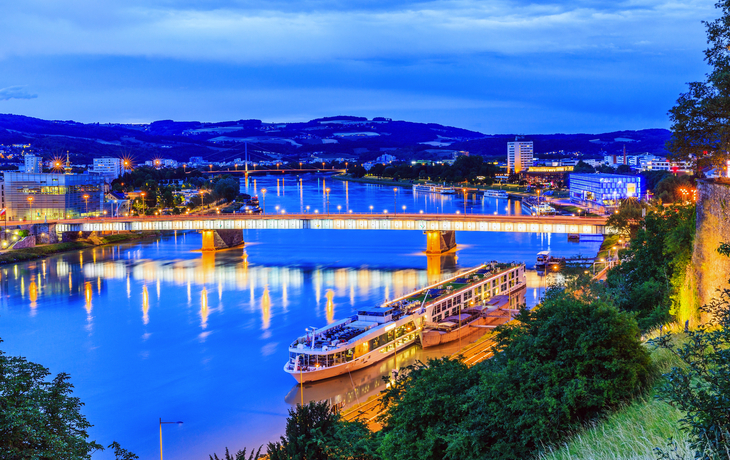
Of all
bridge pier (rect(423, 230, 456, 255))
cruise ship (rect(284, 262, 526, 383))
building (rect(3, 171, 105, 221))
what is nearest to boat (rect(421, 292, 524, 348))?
cruise ship (rect(284, 262, 526, 383))

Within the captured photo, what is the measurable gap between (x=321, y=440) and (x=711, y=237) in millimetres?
3908

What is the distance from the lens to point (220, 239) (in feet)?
90.1

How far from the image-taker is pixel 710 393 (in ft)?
8.88

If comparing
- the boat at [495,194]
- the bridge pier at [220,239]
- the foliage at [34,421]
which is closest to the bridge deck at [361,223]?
the bridge pier at [220,239]

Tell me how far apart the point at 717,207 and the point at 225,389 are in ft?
23.6

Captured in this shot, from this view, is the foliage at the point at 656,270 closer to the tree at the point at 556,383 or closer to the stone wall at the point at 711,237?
the stone wall at the point at 711,237

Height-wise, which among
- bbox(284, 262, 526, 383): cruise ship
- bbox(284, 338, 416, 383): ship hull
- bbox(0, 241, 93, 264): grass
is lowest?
bbox(284, 338, 416, 383): ship hull

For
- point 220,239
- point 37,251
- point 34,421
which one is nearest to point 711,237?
point 34,421

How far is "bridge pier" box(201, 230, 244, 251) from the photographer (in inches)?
1059

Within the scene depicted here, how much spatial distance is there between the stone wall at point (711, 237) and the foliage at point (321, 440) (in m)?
3.28

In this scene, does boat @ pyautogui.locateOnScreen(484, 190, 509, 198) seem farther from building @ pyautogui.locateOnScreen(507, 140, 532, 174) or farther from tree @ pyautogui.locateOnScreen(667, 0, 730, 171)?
tree @ pyautogui.locateOnScreen(667, 0, 730, 171)

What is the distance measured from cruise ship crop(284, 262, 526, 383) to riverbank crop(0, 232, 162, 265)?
52.9ft

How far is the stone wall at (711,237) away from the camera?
5699 millimetres

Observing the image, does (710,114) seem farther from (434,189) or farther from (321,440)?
(434,189)
